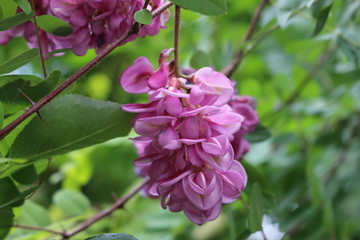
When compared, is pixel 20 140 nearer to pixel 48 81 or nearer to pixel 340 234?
pixel 48 81

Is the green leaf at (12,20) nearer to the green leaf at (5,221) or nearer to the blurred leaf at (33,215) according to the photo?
the green leaf at (5,221)

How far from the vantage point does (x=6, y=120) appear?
46cm

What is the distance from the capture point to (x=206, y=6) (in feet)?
1.43

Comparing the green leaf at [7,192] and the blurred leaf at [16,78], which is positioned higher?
the blurred leaf at [16,78]

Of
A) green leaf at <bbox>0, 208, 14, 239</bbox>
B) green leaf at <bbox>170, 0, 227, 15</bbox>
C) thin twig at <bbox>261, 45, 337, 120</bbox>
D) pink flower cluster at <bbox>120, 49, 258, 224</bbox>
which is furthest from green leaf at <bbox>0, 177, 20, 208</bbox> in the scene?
thin twig at <bbox>261, 45, 337, 120</bbox>

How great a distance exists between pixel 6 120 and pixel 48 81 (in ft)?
0.16

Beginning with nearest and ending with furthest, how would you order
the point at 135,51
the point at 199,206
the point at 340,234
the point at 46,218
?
the point at 199,206, the point at 46,218, the point at 340,234, the point at 135,51

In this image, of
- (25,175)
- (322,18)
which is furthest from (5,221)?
(322,18)

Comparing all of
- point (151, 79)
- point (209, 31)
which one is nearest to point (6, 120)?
point (151, 79)

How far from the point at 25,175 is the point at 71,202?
299mm


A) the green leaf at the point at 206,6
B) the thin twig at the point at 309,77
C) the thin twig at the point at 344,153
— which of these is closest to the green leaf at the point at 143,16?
the green leaf at the point at 206,6

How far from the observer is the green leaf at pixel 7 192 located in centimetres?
49

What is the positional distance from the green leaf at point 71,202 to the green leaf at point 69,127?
1.15 feet

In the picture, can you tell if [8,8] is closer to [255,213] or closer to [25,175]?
[25,175]
